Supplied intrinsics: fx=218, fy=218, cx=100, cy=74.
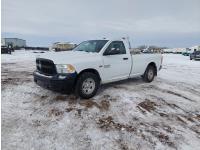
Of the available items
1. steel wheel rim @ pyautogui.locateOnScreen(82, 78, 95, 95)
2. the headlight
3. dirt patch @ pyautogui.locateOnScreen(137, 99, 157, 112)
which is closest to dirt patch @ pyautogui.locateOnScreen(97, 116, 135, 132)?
dirt patch @ pyautogui.locateOnScreen(137, 99, 157, 112)

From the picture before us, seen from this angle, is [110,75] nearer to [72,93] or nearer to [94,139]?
[72,93]

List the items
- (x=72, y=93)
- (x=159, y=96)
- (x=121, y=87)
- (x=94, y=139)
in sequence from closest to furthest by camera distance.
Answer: (x=94, y=139) → (x=72, y=93) → (x=159, y=96) → (x=121, y=87)

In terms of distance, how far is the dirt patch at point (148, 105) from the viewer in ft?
19.8

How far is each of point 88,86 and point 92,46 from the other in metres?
1.63

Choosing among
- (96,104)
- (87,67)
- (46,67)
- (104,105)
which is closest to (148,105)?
(104,105)

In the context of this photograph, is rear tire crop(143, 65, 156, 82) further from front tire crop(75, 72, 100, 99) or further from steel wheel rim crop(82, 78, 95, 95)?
steel wheel rim crop(82, 78, 95, 95)

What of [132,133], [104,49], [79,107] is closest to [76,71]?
[79,107]

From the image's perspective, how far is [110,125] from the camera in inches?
193

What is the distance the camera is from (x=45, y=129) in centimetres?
456

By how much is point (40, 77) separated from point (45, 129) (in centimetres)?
214

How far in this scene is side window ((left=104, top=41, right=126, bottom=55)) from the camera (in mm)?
7112

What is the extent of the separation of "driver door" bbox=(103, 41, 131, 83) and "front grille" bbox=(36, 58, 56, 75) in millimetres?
1681

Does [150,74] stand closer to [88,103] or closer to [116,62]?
[116,62]

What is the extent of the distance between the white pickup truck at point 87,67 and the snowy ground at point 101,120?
0.48 meters
